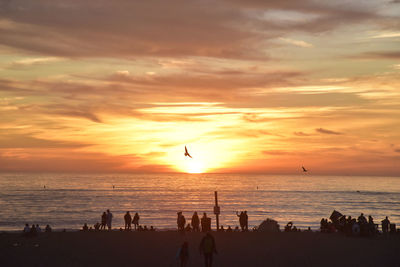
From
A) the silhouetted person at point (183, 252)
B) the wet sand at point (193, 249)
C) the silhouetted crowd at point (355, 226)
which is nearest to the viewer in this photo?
the silhouetted person at point (183, 252)

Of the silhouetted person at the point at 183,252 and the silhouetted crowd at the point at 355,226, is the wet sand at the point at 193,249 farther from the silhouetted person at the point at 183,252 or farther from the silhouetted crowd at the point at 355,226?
the silhouetted person at the point at 183,252

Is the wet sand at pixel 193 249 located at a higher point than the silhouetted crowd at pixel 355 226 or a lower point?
lower

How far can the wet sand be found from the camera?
21188 millimetres

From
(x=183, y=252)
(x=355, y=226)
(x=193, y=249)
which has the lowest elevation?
(x=193, y=249)

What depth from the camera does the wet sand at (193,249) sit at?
21188 mm

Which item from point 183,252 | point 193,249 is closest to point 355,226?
point 193,249

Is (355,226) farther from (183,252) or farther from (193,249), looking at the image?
(183,252)

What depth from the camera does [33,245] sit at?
84.0 ft

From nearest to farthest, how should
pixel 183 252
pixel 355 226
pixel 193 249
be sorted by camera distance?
pixel 183 252, pixel 193 249, pixel 355 226

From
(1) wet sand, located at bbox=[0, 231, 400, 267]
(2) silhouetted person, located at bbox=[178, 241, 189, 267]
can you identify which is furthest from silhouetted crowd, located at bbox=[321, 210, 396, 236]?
(2) silhouetted person, located at bbox=[178, 241, 189, 267]

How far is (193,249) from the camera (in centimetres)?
2491

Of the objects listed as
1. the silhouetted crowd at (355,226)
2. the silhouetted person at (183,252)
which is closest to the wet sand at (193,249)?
the silhouetted crowd at (355,226)

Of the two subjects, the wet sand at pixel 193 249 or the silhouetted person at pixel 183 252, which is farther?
the wet sand at pixel 193 249

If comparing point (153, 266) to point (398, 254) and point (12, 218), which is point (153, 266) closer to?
point (398, 254)
